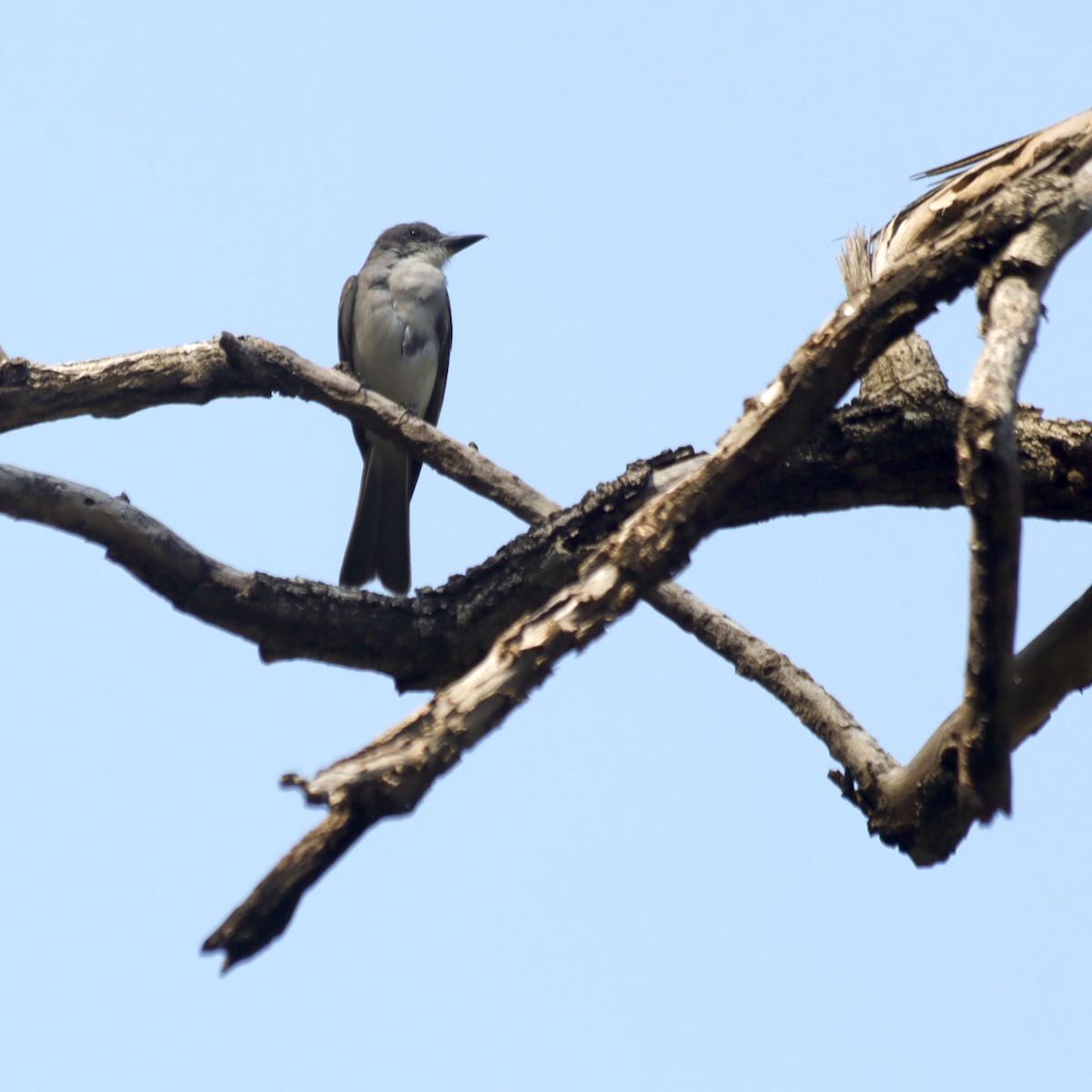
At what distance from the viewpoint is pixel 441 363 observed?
982 cm

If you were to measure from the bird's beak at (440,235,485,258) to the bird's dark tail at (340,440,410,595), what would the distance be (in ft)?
8.08

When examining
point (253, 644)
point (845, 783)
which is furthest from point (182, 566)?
point (845, 783)

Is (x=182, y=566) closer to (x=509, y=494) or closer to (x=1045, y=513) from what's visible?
(x=509, y=494)

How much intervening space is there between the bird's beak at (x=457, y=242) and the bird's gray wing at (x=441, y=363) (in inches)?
23.4

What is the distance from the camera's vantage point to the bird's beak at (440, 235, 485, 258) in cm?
1035

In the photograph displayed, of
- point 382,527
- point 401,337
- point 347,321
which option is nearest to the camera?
point 382,527

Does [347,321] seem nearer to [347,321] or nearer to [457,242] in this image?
[347,321]

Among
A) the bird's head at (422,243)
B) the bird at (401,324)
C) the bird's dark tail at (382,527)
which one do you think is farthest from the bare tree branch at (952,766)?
the bird's head at (422,243)

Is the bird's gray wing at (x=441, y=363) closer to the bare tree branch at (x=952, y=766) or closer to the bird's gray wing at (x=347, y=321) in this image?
the bird's gray wing at (x=347, y=321)

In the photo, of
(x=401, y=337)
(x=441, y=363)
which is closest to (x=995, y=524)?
(x=401, y=337)

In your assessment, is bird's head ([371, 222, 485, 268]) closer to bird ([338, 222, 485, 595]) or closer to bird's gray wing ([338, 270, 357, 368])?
bird ([338, 222, 485, 595])

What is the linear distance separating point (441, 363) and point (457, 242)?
1.15 metres

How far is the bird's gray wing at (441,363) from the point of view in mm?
9781

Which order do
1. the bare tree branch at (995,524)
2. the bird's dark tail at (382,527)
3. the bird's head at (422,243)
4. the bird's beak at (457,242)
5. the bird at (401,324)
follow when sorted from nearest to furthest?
the bare tree branch at (995,524)
the bird's dark tail at (382,527)
the bird at (401,324)
the bird's head at (422,243)
the bird's beak at (457,242)
